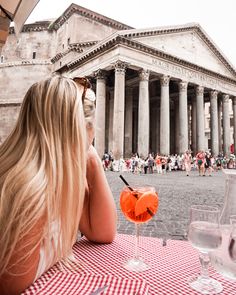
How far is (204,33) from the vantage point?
29688 millimetres

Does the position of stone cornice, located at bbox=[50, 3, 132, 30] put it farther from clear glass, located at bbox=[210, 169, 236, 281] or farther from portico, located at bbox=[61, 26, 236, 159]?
clear glass, located at bbox=[210, 169, 236, 281]

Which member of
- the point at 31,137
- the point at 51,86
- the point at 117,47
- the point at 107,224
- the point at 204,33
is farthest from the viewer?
the point at 204,33

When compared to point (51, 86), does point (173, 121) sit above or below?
above

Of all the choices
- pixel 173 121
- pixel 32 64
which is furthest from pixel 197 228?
pixel 32 64

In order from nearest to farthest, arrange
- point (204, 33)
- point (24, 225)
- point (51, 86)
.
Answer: point (24, 225)
point (51, 86)
point (204, 33)

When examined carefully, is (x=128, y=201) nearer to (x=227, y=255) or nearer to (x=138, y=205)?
(x=138, y=205)

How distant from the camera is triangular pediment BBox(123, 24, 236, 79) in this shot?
955 inches

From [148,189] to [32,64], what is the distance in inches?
1424

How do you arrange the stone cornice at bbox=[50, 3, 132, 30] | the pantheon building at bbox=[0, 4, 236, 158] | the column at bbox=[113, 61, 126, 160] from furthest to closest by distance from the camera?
the stone cornice at bbox=[50, 3, 132, 30] → the pantheon building at bbox=[0, 4, 236, 158] → the column at bbox=[113, 61, 126, 160]

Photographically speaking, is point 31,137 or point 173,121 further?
point 173,121

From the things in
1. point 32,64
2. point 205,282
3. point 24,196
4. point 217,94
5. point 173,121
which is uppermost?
point 32,64

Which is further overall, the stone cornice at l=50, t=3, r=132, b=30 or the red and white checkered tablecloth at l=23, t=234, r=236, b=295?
the stone cornice at l=50, t=3, r=132, b=30

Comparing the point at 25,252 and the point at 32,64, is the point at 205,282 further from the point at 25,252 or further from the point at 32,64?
the point at 32,64

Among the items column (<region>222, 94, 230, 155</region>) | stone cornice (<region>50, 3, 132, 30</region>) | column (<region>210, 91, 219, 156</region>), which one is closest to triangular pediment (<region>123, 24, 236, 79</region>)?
column (<region>210, 91, 219, 156</region>)
